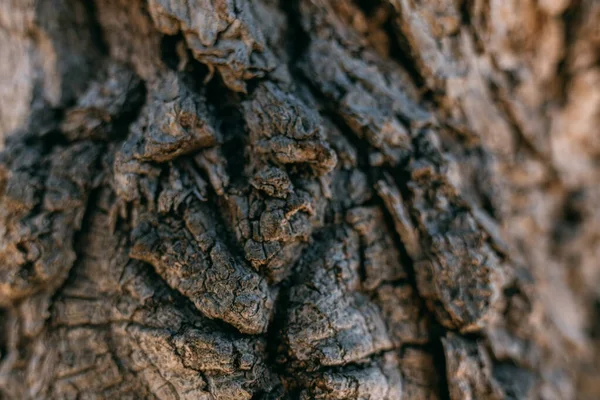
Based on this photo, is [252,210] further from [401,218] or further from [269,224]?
[401,218]

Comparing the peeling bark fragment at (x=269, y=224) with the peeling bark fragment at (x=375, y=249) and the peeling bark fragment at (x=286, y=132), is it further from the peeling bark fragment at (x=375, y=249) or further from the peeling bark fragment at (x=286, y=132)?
the peeling bark fragment at (x=375, y=249)

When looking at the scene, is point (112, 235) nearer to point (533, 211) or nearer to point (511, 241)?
point (511, 241)

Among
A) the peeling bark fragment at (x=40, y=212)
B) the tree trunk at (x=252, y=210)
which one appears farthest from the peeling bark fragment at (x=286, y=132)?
the peeling bark fragment at (x=40, y=212)

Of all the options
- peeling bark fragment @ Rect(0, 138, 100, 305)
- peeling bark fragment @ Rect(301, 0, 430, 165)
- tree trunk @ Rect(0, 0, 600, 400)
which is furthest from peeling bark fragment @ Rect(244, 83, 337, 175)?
peeling bark fragment @ Rect(0, 138, 100, 305)

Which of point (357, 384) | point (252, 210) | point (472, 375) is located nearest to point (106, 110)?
point (252, 210)

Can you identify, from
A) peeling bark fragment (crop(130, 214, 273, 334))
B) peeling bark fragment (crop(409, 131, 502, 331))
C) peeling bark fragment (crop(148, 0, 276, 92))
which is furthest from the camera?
peeling bark fragment (crop(409, 131, 502, 331))

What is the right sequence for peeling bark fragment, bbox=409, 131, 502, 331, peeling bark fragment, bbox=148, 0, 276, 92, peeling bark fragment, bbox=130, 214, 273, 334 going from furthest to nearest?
peeling bark fragment, bbox=409, 131, 502, 331
peeling bark fragment, bbox=148, 0, 276, 92
peeling bark fragment, bbox=130, 214, 273, 334

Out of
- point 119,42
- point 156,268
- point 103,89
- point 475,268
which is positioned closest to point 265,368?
point 156,268

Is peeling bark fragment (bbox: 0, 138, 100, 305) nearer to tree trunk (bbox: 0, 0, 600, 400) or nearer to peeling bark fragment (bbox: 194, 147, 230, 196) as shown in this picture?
tree trunk (bbox: 0, 0, 600, 400)
